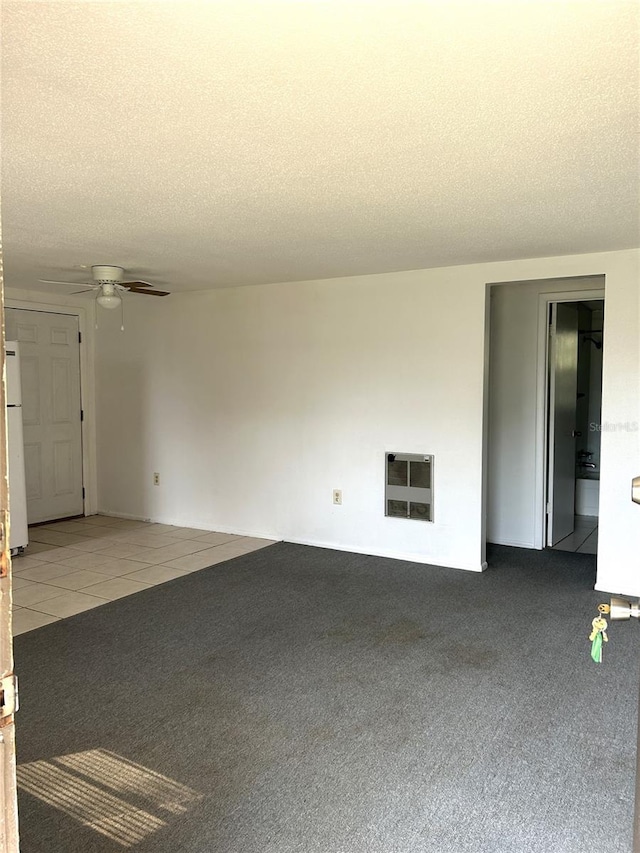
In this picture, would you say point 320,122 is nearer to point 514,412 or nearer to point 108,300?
point 108,300

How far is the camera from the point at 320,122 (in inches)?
82.0

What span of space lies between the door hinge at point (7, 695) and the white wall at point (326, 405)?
4.03 meters

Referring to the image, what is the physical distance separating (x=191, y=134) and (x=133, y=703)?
7.60 feet

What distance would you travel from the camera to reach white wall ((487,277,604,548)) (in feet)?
17.5

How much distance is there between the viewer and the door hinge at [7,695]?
0.82 meters

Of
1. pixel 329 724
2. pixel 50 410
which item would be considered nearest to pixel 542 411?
pixel 329 724

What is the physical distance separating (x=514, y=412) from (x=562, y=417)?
18.5 inches

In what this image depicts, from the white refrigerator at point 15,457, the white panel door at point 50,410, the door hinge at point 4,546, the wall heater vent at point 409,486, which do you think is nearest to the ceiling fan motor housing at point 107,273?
the white refrigerator at point 15,457

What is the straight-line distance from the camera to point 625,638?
3523 millimetres

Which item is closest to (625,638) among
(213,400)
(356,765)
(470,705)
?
(470,705)

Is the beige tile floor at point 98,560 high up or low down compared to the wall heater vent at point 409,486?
down

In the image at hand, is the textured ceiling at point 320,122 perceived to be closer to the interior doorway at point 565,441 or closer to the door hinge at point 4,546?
the door hinge at point 4,546

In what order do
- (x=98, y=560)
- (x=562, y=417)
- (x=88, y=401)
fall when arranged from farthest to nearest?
1. (x=88, y=401)
2. (x=562, y=417)
3. (x=98, y=560)

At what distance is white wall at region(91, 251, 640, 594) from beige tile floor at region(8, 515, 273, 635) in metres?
0.33
